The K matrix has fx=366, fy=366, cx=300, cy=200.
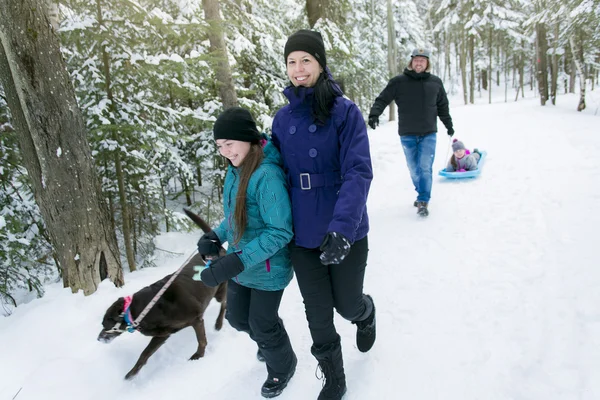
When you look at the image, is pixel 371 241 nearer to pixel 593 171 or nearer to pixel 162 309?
pixel 162 309

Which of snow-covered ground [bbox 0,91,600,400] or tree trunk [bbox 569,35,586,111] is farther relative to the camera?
tree trunk [bbox 569,35,586,111]

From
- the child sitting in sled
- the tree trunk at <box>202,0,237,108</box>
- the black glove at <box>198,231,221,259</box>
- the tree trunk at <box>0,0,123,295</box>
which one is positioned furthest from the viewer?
the child sitting in sled

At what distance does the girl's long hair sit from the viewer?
95.0 inches

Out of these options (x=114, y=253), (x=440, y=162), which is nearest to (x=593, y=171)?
(x=440, y=162)

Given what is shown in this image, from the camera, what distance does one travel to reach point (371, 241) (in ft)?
18.3

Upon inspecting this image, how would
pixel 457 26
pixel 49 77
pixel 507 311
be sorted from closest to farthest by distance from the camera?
pixel 507 311
pixel 49 77
pixel 457 26

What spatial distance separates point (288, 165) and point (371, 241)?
Result: 3.45m

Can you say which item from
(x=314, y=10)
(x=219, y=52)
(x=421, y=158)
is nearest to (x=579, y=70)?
(x=314, y=10)

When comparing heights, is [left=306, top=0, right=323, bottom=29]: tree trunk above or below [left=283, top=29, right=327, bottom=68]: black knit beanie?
above

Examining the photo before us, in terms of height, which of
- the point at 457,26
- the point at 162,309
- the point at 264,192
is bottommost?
the point at 162,309

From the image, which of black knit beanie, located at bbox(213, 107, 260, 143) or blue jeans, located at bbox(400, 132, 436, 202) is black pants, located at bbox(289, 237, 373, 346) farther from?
blue jeans, located at bbox(400, 132, 436, 202)

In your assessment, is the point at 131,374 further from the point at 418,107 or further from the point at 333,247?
the point at 418,107

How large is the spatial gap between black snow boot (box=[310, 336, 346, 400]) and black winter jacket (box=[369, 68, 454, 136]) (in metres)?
4.02

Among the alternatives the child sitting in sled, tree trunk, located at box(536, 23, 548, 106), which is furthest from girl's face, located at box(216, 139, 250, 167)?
tree trunk, located at box(536, 23, 548, 106)
